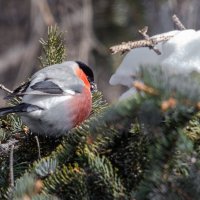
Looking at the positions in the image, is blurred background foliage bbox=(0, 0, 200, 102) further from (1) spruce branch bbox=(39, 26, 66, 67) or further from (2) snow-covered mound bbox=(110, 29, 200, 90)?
(2) snow-covered mound bbox=(110, 29, 200, 90)

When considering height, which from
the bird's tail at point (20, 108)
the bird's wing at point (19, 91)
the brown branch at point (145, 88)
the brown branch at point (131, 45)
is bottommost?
the brown branch at point (145, 88)

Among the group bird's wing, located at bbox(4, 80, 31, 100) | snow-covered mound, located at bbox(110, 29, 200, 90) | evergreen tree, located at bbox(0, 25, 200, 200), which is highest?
bird's wing, located at bbox(4, 80, 31, 100)

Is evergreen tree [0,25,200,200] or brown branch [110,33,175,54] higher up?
brown branch [110,33,175,54]

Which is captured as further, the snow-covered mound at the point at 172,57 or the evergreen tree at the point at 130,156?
the snow-covered mound at the point at 172,57

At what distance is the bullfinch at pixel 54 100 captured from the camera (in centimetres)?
187

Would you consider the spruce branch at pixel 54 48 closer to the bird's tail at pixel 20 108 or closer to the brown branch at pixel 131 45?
the bird's tail at pixel 20 108

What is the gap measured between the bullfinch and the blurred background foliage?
1.11m

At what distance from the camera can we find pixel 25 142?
165 centimetres

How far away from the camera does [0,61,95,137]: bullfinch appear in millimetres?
1865

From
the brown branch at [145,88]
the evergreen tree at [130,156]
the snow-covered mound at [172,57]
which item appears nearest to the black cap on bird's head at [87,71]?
the snow-covered mound at [172,57]

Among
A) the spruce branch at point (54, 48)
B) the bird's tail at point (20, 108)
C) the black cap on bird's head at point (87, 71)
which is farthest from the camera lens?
the black cap on bird's head at point (87, 71)

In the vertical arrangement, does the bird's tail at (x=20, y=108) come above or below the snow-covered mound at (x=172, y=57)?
above

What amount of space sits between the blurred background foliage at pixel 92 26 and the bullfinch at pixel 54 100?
3.64 ft

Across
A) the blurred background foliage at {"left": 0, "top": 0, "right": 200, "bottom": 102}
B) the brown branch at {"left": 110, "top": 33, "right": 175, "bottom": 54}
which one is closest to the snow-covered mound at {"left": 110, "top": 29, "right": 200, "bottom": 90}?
the brown branch at {"left": 110, "top": 33, "right": 175, "bottom": 54}
